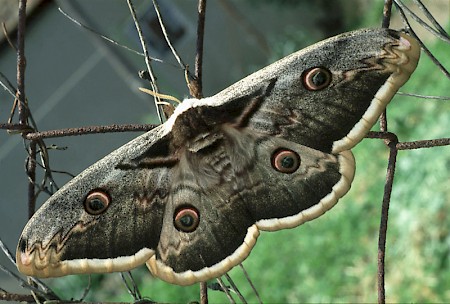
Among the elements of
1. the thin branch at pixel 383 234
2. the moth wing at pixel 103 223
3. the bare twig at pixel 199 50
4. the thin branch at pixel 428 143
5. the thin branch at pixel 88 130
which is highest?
the bare twig at pixel 199 50

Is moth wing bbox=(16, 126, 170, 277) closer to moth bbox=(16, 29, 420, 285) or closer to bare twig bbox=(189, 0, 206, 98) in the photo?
moth bbox=(16, 29, 420, 285)

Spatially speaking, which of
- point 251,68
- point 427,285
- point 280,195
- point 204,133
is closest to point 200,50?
point 204,133

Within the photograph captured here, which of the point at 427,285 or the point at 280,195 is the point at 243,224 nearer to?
the point at 280,195

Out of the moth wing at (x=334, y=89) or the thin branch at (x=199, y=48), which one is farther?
the thin branch at (x=199, y=48)

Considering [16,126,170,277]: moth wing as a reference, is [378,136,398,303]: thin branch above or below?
below

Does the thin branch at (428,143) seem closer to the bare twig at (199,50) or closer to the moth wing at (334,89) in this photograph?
the moth wing at (334,89)

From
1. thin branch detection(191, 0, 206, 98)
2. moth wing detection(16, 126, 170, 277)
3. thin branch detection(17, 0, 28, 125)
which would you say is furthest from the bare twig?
thin branch detection(17, 0, 28, 125)

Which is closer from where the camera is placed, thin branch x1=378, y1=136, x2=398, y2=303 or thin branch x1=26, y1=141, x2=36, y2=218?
thin branch x1=378, y1=136, x2=398, y2=303

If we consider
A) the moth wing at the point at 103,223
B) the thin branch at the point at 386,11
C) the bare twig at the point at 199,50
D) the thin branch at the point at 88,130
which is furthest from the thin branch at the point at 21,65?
the thin branch at the point at 386,11

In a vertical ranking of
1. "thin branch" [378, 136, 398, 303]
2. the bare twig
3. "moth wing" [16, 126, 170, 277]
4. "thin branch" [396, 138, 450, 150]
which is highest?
the bare twig
